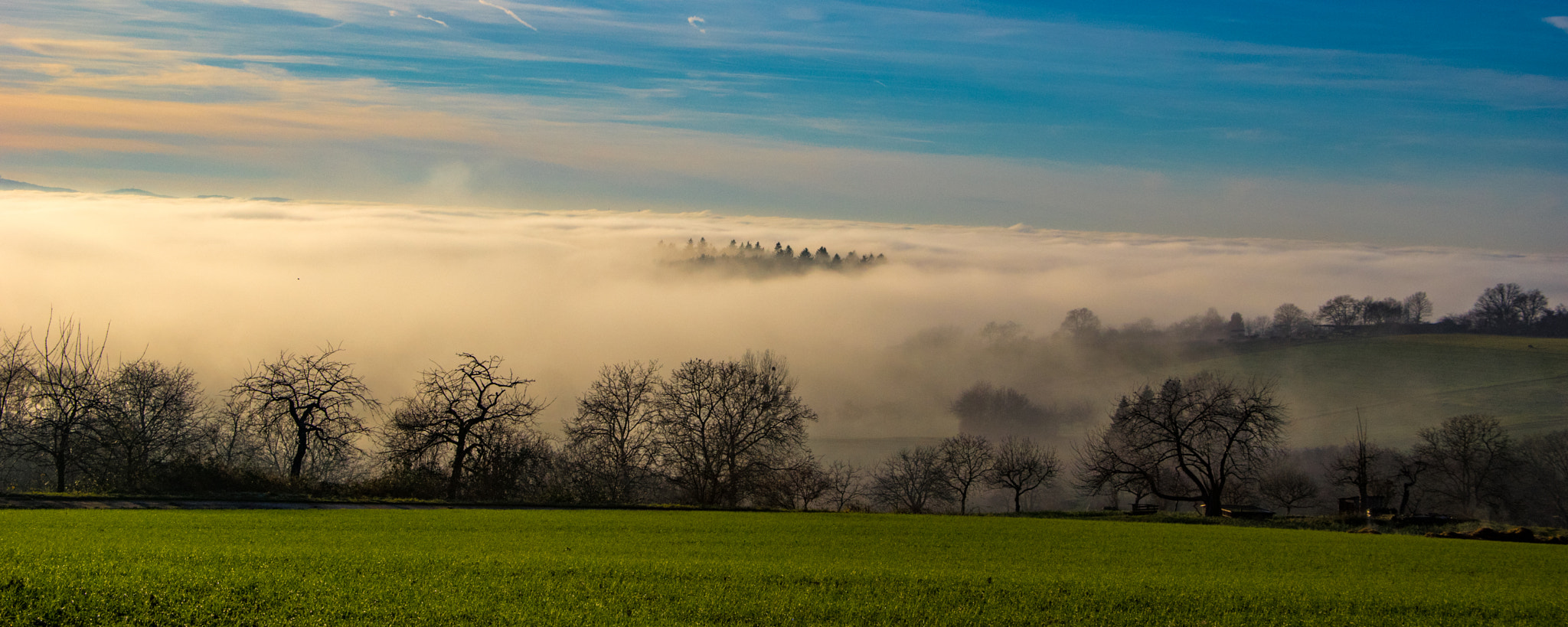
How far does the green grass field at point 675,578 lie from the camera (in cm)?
1347

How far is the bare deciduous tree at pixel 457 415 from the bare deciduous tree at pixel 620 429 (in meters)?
6.77

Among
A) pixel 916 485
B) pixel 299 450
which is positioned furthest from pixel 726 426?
pixel 916 485

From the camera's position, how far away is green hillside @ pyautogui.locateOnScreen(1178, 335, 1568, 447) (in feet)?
424

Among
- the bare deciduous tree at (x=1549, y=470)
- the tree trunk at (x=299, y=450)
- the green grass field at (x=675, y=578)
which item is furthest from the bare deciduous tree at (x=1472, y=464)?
the tree trunk at (x=299, y=450)

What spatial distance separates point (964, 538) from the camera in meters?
28.4

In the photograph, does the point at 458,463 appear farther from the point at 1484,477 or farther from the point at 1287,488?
the point at 1484,477

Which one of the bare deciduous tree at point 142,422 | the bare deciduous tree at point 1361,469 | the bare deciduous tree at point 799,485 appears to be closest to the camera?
the bare deciduous tree at point 142,422

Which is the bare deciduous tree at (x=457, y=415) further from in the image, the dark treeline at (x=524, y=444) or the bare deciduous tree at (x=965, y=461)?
the bare deciduous tree at (x=965, y=461)

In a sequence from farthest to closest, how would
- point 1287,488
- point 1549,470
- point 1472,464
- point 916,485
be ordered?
point 1287,488, point 916,485, point 1549,470, point 1472,464

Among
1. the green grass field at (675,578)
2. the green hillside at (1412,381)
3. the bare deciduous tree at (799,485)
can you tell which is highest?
the green hillside at (1412,381)

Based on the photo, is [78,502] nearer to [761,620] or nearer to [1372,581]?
[761,620]

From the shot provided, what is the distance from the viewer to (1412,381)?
146 m

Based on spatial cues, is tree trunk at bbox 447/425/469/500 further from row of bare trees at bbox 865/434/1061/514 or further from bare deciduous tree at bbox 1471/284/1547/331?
bare deciduous tree at bbox 1471/284/1547/331

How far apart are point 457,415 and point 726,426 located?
2092 cm
